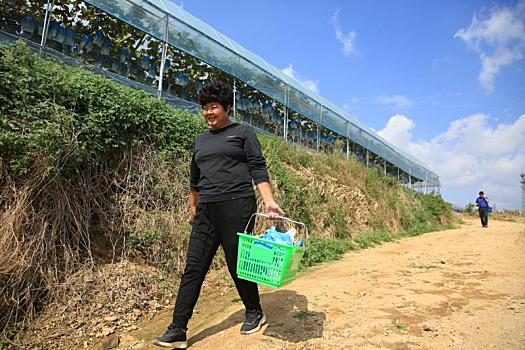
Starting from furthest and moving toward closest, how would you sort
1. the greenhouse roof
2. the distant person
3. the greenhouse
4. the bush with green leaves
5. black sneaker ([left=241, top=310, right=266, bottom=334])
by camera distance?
the distant person → the greenhouse roof → the greenhouse → the bush with green leaves → black sneaker ([left=241, top=310, right=266, bottom=334])

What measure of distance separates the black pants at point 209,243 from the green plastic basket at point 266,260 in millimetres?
160

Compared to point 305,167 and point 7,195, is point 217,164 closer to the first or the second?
point 7,195

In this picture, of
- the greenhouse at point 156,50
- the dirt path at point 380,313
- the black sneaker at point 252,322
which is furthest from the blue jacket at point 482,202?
the black sneaker at point 252,322

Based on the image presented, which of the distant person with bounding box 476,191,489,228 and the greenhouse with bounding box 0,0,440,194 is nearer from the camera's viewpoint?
the greenhouse with bounding box 0,0,440,194

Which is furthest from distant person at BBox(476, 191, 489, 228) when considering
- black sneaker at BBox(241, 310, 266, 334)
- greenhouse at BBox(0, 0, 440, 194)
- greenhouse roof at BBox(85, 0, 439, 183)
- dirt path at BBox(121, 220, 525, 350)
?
black sneaker at BBox(241, 310, 266, 334)

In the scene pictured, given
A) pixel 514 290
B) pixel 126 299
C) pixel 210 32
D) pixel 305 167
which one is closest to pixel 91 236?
pixel 126 299

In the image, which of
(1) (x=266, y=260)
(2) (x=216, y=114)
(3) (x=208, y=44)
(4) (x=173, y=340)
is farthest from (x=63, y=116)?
(3) (x=208, y=44)

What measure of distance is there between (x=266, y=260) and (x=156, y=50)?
6615 mm

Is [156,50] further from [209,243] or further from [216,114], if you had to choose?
[209,243]

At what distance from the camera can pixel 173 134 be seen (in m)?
5.41

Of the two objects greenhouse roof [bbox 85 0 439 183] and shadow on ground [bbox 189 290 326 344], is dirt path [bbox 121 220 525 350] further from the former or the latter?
greenhouse roof [bbox 85 0 439 183]

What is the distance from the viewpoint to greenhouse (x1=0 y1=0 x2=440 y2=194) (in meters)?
6.05

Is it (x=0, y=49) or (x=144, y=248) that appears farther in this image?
(x=144, y=248)

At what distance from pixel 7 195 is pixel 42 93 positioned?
3.91 ft
